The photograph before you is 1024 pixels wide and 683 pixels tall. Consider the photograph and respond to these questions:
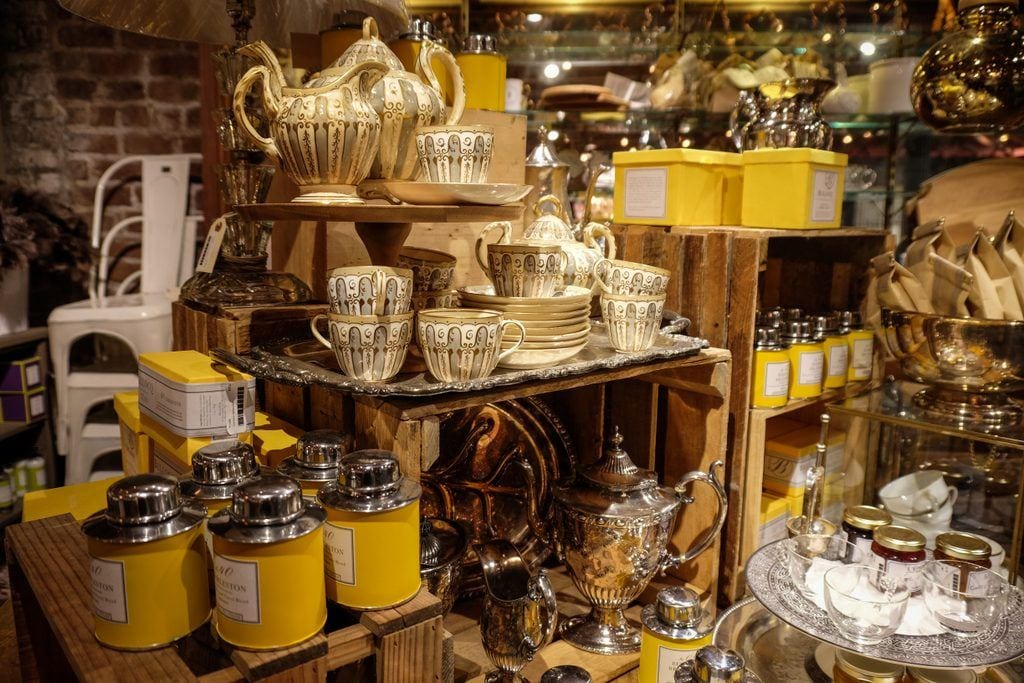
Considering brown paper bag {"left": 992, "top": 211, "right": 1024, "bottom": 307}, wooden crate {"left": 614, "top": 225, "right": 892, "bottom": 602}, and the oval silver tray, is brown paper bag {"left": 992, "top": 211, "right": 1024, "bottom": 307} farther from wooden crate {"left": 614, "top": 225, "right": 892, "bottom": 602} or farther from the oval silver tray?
the oval silver tray

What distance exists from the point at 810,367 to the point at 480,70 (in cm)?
80

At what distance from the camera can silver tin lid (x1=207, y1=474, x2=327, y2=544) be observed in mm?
701

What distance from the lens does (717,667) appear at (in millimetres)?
911

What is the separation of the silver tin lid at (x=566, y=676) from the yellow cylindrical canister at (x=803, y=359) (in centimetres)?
70

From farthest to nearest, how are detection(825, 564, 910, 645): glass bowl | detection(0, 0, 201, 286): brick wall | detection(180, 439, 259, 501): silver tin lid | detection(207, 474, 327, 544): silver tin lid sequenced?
detection(0, 0, 201, 286): brick wall
detection(825, 564, 910, 645): glass bowl
detection(180, 439, 259, 501): silver tin lid
detection(207, 474, 327, 544): silver tin lid

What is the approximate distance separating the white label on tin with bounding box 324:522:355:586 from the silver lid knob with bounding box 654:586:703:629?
1.50 feet

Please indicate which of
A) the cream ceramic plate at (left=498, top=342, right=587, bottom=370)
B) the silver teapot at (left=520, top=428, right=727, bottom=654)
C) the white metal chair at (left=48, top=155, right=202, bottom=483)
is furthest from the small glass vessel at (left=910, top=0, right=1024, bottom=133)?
the white metal chair at (left=48, top=155, right=202, bottom=483)

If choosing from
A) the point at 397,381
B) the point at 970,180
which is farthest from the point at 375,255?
the point at 970,180

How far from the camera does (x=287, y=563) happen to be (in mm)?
710

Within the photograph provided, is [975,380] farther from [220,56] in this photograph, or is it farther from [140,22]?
[140,22]

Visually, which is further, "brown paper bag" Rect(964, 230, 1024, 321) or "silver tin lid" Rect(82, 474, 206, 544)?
"brown paper bag" Rect(964, 230, 1024, 321)

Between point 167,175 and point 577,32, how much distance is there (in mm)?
1577

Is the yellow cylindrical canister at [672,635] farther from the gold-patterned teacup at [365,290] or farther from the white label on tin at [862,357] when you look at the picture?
the white label on tin at [862,357]

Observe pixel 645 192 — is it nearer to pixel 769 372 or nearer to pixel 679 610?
pixel 769 372
